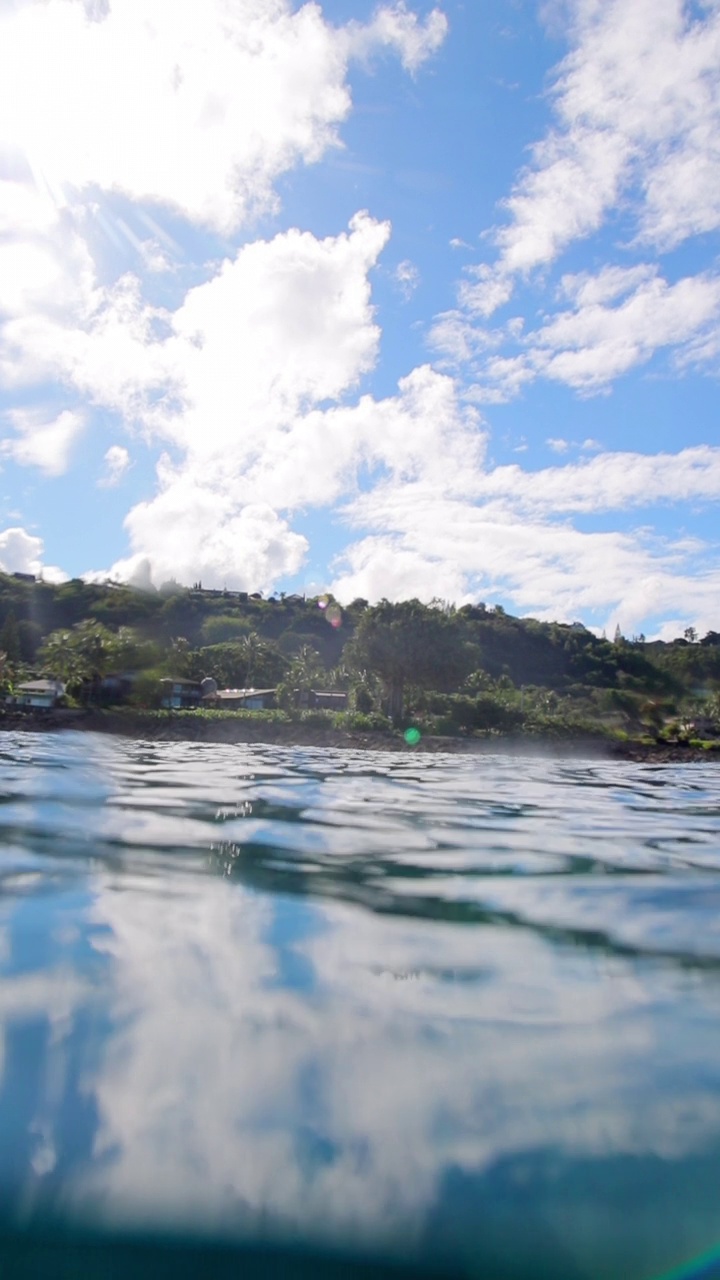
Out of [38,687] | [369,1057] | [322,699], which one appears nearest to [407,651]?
[322,699]

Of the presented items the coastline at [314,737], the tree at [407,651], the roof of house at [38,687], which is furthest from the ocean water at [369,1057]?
the tree at [407,651]

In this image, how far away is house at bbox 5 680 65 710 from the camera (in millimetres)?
46375

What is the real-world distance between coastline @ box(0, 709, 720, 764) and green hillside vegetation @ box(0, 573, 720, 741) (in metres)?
1.63

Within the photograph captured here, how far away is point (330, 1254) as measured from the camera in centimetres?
185

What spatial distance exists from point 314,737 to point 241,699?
23660 mm

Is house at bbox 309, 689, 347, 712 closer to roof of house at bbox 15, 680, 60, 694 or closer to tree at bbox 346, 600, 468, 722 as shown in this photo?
Result: tree at bbox 346, 600, 468, 722

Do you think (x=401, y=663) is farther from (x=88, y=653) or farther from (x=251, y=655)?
(x=88, y=653)

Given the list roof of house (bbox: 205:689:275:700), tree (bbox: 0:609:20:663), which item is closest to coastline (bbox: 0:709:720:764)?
tree (bbox: 0:609:20:663)

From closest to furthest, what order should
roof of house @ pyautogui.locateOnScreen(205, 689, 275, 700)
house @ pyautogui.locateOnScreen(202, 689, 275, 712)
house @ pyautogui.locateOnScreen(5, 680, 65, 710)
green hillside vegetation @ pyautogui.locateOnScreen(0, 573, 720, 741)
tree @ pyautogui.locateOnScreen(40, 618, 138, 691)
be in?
tree @ pyautogui.locateOnScreen(40, 618, 138, 691) < green hillside vegetation @ pyautogui.locateOnScreen(0, 573, 720, 741) < house @ pyautogui.locateOnScreen(5, 680, 65, 710) < house @ pyautogui.locateOnScreen(202, 689, 275, 712) < roof of house @ pyautogui.locateOnScreen(205, 689, 275, 700)

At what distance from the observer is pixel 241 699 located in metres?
66.2

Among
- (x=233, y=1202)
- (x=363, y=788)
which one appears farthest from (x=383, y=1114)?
(x=363, y=788)

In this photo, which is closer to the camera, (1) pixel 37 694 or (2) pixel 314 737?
(2) pixel 314 737

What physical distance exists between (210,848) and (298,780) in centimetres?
721

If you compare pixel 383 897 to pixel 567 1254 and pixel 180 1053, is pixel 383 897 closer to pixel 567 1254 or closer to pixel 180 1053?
pixel 180 1053
